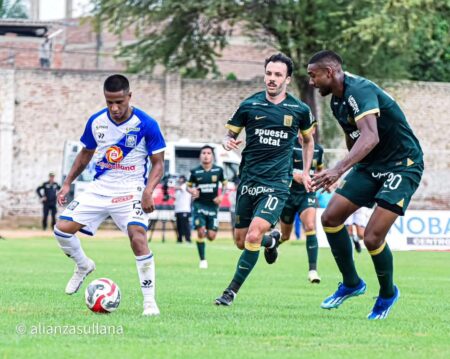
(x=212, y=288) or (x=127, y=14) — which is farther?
(x=127, y=14)

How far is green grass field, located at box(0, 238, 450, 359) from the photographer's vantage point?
7.88 metres

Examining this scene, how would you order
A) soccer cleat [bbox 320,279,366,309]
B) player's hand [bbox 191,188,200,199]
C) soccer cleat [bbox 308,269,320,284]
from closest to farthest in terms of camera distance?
1. soccer cleat [bbox 320,279,366,309]
2. soccer cleat [bbox 308,269,320,284]
3. player's hand [bbox 191,188,200,199]

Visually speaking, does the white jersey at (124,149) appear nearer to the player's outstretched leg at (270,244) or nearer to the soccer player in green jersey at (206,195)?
the player's outstretched leg at (270,244)

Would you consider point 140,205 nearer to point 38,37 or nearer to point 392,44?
point 392,44

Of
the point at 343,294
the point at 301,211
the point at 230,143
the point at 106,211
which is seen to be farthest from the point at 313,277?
the point at 106,211

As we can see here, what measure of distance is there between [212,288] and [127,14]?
28.2m

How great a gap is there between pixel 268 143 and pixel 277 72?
0.79 m

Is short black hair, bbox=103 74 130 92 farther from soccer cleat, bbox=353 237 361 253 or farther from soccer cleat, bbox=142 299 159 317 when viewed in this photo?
soccer cleat, bbox=353 237 361 253

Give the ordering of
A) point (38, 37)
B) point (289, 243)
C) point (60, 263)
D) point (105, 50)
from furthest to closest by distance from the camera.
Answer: point (105, 50)
point (38, 37)
point (289, 243)
point (60, 263)

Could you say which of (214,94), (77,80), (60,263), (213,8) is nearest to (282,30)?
(213,8)

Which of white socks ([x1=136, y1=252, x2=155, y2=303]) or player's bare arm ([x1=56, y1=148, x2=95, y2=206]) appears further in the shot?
player's bare arm ([x1=56, y1=148, x2=95, y2=206])

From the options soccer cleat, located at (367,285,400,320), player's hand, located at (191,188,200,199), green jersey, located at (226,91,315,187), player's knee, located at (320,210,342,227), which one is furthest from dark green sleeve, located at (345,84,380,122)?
player's hand, located at (191,188,200,199)

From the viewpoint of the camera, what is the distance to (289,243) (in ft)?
110

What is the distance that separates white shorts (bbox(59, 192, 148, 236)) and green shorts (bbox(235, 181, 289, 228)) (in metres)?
1.91
